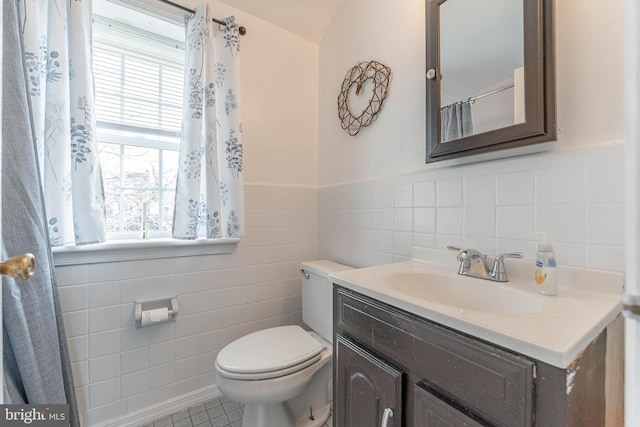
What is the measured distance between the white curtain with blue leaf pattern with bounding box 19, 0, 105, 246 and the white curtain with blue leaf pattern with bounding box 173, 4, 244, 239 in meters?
0.34

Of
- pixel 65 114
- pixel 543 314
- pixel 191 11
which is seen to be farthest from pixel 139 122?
pixel 543 314

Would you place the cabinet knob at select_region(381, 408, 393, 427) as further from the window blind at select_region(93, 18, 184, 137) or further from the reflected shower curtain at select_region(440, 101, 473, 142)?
the window blind at select_region(93, 18, 184, 137)

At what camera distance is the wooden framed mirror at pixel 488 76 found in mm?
781

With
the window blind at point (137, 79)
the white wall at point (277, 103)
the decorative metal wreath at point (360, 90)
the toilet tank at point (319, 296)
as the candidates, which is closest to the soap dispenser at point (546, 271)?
the toilet tank at point (319, 296)

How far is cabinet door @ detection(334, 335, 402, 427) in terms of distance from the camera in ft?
2.33

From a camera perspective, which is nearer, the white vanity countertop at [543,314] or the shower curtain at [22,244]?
the white vanity countertop at [543,314]

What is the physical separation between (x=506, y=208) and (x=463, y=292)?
320 millimetres

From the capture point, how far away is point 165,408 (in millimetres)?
1380

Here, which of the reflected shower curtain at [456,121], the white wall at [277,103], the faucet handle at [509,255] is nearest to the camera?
the faucet handle at [509,255]

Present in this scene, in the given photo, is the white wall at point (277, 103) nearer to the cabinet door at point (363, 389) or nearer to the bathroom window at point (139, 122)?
the bathroom window at point (139, 122)

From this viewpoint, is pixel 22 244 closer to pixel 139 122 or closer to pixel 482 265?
pixel 139 122

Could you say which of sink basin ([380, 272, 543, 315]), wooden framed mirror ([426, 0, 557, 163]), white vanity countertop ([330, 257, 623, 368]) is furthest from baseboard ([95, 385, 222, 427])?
wooden framed mirror ([426, 0, 557, 163])

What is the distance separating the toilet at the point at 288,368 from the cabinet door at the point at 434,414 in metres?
0.45

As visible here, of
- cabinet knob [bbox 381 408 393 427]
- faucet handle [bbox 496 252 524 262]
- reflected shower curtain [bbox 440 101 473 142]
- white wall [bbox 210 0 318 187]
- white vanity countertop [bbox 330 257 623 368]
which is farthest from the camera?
white wall [bbox 210 0 318 187]
